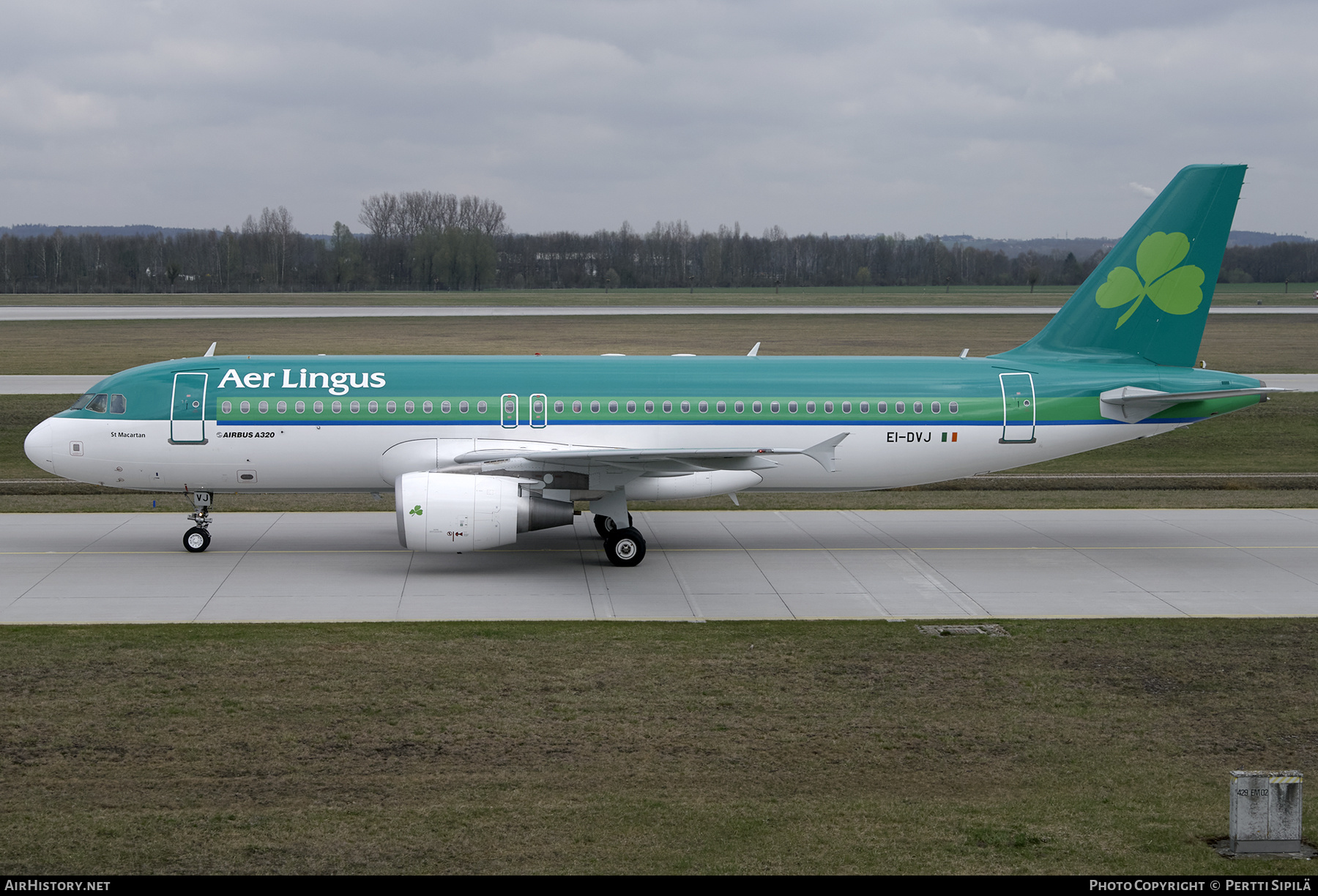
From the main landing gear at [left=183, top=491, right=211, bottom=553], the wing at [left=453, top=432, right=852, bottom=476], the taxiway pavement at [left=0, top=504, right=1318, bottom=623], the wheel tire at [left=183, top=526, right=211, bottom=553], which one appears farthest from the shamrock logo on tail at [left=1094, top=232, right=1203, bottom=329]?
the wheel tire at [left=183, top=526, right=211, bottom=553]

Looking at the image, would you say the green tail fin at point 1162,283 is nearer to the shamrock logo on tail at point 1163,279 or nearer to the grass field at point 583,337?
the shamrock logo on tail at point 1163,279

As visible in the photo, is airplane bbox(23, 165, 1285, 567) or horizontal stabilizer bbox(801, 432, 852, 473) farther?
airplane bbox(23, 165, 1285, 567)

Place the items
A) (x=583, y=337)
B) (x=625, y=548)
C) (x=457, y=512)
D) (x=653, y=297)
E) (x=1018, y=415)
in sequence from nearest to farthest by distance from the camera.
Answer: (x=457, y=512)
(x=625, y=548)
(x=1018, y=415)
(x=583, y=337)
(x=653, y=297)

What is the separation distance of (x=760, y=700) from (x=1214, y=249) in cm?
1564

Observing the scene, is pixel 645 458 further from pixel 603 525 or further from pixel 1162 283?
pixel 1162 283

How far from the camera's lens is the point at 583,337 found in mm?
78875

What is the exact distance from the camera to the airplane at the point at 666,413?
2409cm

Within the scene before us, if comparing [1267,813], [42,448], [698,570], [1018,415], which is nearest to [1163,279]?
[1018,415]

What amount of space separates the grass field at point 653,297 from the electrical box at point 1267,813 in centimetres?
10650

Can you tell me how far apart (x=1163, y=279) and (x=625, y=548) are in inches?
491

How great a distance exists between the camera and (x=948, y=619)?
2028 cm

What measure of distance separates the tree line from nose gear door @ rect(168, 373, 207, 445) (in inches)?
5202

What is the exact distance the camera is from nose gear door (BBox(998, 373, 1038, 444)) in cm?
2519

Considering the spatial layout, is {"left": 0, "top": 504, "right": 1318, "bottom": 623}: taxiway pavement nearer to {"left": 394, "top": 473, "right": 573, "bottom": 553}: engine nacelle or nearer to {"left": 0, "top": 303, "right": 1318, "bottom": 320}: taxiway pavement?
{"left": 394, "top": 473, "right": 573, "bottom": 553}: engine nacelle
